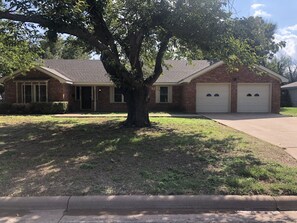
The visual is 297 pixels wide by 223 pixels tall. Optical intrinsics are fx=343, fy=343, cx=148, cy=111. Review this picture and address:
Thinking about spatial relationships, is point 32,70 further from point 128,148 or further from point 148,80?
point 128,148

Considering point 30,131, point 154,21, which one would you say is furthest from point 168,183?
point 30,131

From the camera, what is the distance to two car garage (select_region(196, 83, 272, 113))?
25.1 m

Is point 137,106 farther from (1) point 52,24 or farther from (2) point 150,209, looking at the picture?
(2) point 150,209

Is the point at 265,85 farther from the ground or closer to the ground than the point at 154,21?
closer to the ground

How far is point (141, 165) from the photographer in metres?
7.56

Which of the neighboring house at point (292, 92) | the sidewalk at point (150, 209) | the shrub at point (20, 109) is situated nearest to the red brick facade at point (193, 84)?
the shrub at point (20, 109)

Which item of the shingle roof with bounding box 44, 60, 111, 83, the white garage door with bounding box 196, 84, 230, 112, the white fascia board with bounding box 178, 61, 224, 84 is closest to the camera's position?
the white fascia board with bounding box 178, 61, 224, 84

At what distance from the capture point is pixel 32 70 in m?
24.7

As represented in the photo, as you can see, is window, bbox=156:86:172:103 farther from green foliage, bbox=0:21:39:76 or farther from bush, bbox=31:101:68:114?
green foliage, bbox=0:21:39:76

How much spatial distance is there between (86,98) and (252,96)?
12.9 metres

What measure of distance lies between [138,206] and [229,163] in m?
3.12

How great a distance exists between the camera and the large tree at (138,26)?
9883 mm

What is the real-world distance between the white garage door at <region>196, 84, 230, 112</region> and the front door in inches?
341

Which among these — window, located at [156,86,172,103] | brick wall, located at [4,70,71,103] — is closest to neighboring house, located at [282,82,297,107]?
window, located at [156,86,172,103]
